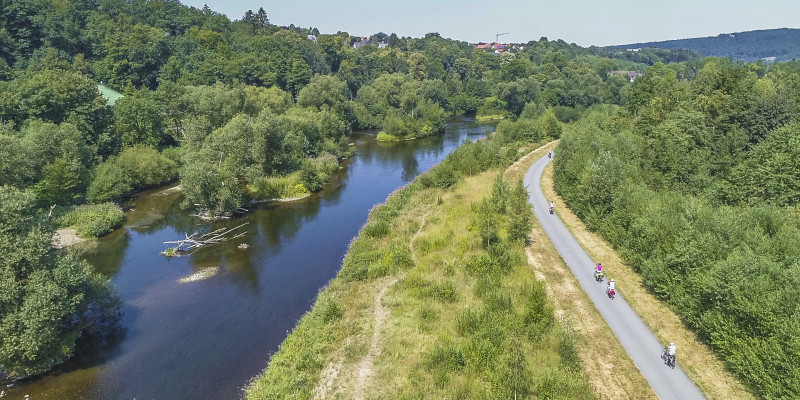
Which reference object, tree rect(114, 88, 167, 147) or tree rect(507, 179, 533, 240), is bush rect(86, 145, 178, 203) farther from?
tree rect(507, 179, 533, 240)

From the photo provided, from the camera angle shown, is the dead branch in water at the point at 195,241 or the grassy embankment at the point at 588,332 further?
the dead branch in water at the point at 195,241

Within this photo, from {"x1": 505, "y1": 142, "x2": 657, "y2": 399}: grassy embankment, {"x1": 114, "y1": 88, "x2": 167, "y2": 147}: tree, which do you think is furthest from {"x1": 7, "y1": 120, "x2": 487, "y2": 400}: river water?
{"x1": 505, "y1": 142, "x2": 657, "y2": 399}: grassy embankment

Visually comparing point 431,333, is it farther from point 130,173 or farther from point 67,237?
point 130,173

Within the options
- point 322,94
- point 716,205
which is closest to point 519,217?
point 716,205

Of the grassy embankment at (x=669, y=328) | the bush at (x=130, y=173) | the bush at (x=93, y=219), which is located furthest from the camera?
the bush at (x=130, y=173)

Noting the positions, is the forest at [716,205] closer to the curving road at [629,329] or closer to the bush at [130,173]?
the curving road at [629,329]

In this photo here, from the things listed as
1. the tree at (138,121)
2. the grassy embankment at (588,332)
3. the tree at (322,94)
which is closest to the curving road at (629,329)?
the grassy embankment at (588,332)

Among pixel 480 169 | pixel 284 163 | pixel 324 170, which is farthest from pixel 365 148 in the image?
pixel 480 169
